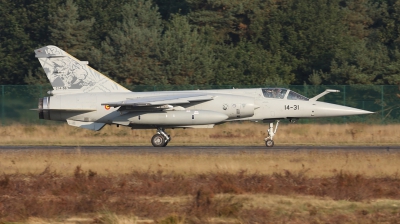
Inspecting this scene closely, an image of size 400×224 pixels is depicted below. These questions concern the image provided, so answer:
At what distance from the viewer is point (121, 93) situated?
1001 inches

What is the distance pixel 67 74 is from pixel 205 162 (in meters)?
8.84

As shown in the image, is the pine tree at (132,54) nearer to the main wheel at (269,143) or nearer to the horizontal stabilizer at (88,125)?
the horizontal stabilizer at (88,125)

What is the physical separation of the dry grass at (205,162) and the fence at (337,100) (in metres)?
15.9

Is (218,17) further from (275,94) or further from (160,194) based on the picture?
(160,194)

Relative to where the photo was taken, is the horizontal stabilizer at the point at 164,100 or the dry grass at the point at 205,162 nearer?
the dry grass at the point at 205,162

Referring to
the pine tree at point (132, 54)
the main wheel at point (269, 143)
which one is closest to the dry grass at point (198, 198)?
the main wheel at point (269, 143)

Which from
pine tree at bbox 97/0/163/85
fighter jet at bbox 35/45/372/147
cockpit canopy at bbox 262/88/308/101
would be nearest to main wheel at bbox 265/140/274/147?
fighter jet at bbox 35/45/372/147

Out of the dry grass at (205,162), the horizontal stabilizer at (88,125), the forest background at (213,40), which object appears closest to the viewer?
the dry grass at (205,162)

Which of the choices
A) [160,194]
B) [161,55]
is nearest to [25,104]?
[161,55]

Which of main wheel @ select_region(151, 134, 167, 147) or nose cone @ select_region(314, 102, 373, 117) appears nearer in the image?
Answer: main wheel @ select_region(151, 134, 167, 147)

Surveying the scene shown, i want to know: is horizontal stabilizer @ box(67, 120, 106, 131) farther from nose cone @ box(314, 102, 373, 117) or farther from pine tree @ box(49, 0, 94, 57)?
pine tree @ box(49, 0, 94, 57)

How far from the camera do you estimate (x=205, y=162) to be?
18.3 metres

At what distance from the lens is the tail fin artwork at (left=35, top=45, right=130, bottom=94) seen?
25.4m

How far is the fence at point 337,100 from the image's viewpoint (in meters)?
35.7
